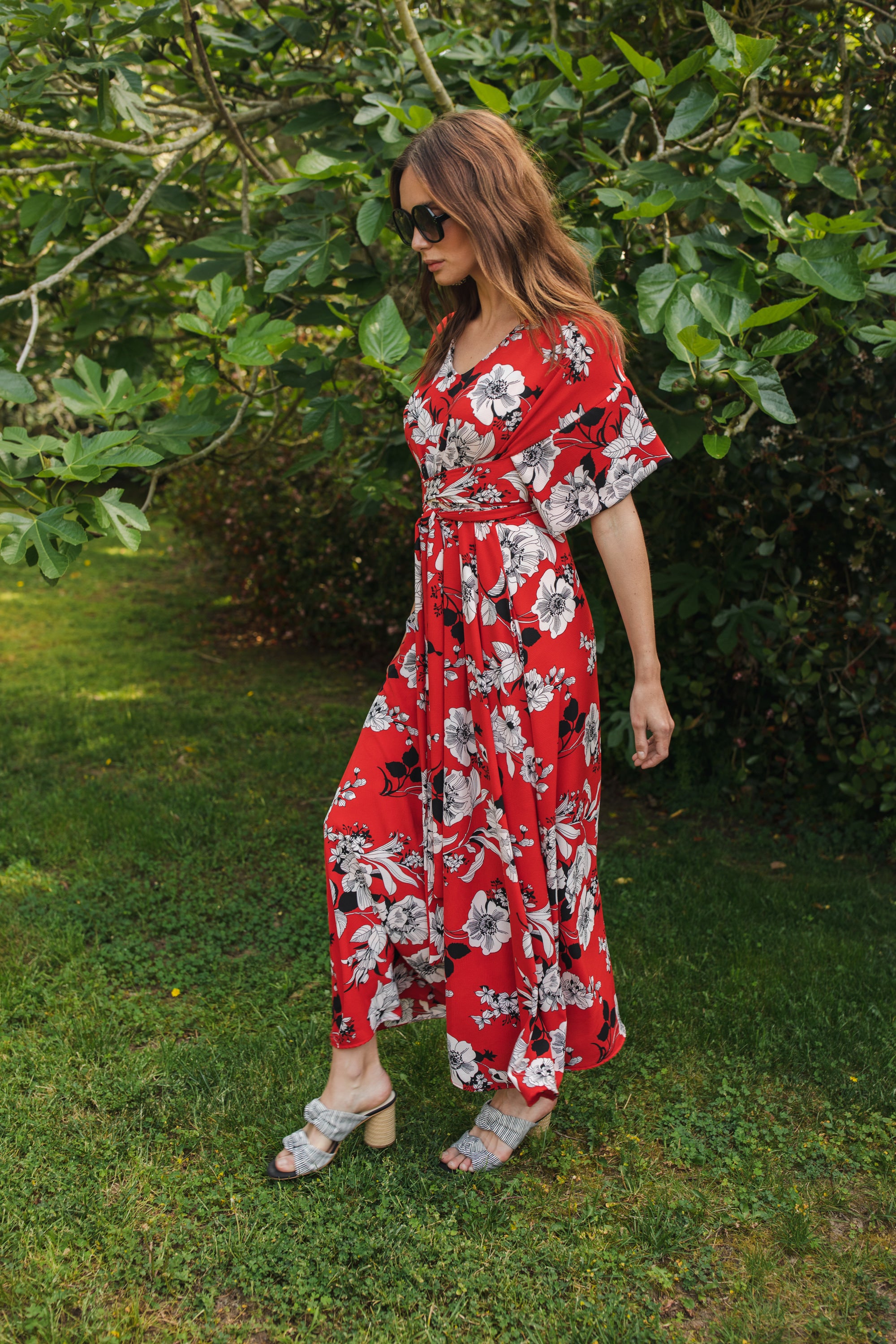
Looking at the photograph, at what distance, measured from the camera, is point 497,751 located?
1.90 m

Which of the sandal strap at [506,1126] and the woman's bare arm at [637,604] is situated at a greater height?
the woman's bare arm at [637,604]

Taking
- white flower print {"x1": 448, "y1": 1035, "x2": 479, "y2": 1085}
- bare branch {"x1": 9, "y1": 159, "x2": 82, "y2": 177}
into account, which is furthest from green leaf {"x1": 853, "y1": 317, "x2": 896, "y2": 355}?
bare branch {"x1": 9, "y1": 159, "x2": 82, "y2": 177}

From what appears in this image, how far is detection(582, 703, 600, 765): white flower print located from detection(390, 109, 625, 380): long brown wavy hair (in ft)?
2.18

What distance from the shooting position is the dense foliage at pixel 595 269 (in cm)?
228

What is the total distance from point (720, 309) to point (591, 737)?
908 mm

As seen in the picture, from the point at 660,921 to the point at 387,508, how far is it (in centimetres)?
306

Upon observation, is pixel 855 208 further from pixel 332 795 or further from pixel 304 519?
pixel 304 519

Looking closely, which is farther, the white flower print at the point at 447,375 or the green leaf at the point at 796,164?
the green leaf at the point at 796,164

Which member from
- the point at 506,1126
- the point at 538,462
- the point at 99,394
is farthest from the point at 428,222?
the point at 506,1126

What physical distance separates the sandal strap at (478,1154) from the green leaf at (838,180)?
7.56 feet

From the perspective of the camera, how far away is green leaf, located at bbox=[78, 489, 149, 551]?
2.03 metres

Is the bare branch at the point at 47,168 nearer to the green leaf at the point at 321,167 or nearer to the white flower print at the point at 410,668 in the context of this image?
Result: the green leaf at the point at 321,167

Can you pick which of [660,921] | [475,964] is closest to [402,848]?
[475,964]

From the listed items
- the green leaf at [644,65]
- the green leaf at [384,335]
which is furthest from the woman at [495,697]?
the green leaf at [644,65]
